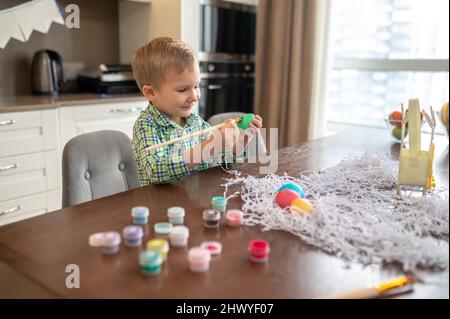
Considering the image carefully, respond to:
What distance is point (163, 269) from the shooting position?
2.38 ft

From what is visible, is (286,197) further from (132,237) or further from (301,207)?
(132,237)

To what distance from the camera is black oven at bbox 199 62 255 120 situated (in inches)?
133

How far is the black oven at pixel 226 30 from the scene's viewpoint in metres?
3.26

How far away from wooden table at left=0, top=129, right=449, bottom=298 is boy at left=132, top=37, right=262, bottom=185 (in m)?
0.23

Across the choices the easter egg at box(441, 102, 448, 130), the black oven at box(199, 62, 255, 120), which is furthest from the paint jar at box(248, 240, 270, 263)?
the black oven at box(199, 62, 255, 120)

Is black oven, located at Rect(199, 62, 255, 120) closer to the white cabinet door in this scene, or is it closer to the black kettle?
the white cabinet door

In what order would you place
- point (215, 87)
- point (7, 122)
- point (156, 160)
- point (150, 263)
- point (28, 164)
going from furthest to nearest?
point (215, 87) → point (28, 164) → point (7, 122) → point (156, 160) → point (150, 263)

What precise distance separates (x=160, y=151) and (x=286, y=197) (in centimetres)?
46

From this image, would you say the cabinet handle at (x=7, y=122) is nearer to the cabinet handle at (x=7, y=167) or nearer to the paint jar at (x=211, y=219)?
the cabinet handle at (x=7, y=167)

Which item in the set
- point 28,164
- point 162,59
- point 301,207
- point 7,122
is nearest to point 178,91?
point 162,59

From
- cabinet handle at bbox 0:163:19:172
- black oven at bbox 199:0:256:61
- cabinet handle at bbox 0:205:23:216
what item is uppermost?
black oven at bbox 199:0:256:61

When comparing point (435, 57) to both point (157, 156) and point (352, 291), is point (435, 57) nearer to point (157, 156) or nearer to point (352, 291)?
point (157, 156)

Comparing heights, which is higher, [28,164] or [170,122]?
[170,122]

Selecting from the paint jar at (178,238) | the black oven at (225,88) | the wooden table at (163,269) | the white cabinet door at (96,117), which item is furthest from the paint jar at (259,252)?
the black oven at (225,88)
